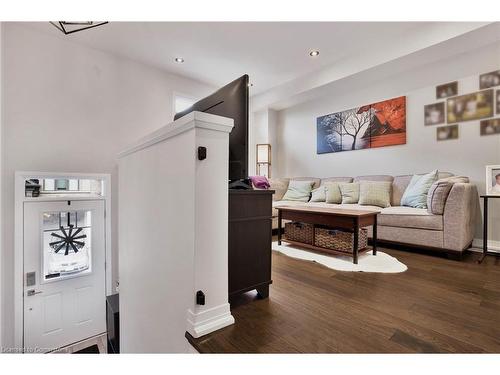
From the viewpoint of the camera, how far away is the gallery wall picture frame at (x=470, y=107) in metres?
2.81

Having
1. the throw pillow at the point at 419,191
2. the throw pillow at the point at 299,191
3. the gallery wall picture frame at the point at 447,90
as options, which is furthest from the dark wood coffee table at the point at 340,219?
the gallery wall picture frame at the point at 447,90

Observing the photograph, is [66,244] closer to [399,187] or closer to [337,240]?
[337,240]

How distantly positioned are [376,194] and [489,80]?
5.93ft

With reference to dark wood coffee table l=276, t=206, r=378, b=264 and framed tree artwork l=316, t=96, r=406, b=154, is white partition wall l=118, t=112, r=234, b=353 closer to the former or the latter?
dark wood coffee table l=276, t=206, r=378, b=264

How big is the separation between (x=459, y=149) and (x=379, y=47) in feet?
5.51

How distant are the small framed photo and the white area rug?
1.22 m

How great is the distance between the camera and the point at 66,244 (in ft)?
10.0

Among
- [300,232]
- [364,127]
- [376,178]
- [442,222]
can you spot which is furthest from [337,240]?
[364,127]

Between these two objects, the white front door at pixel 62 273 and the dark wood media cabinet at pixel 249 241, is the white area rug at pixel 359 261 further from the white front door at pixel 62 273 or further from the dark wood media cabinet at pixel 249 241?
the white front door at pixel 62 273

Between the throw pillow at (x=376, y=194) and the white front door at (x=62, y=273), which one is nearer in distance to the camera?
the white front door at (x=62, y=273)

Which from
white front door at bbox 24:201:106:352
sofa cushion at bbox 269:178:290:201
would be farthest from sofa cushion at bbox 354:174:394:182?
white front door at bbox 24:201:106:352

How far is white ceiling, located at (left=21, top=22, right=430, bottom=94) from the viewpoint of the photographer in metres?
2.81

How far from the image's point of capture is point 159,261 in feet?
4.17

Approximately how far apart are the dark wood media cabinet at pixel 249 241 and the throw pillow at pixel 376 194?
2.47 m
